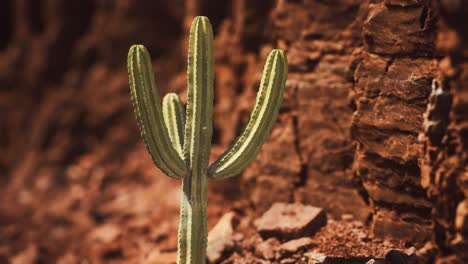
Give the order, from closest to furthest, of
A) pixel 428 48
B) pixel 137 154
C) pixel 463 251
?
1. pixel 463 251
2. pixel 428 48
3. pixel 137 154

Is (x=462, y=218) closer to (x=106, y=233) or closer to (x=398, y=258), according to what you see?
(x=398, y=258)

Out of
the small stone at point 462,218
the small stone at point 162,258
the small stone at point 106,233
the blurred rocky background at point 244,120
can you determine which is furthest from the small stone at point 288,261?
the small stone at point 106,233

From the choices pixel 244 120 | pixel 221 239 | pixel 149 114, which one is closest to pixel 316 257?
pixel 221 239

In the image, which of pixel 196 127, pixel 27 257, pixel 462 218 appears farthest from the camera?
pixel 27 257

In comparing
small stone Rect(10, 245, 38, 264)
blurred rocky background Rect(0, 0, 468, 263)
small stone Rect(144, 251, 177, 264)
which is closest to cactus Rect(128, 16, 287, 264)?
blurred rocky background Rect(0, 0, 468, 263)

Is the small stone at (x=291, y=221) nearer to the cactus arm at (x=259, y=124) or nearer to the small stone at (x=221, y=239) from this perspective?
the small stone at (x=221, y=239)

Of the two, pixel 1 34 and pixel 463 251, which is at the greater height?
pixel 1 34

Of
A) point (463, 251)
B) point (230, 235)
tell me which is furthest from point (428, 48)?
point (230, 235)

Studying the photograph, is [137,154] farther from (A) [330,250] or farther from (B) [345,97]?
(A) [330,250]
